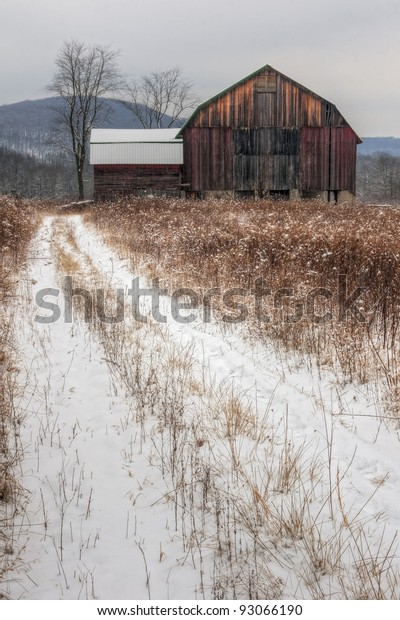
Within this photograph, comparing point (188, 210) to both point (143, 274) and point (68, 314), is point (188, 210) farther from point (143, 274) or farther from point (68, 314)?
point (68, 314)

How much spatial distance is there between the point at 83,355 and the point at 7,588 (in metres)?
3.98

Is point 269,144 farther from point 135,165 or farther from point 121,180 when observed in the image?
point 121,180

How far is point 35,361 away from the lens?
630 centimetres

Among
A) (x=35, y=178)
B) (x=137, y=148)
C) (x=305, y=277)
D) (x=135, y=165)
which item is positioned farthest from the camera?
(x=35, y=178)

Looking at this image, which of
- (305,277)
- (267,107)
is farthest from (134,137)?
(305,277)

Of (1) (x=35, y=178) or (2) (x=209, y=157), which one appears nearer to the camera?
(2) (x=209, y=157)

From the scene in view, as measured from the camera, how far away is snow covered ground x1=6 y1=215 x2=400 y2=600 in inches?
112

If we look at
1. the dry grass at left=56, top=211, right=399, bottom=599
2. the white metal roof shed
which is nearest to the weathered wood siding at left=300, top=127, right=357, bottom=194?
the white metal roof shed

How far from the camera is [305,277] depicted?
8570mm

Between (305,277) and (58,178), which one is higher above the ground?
(58,178)

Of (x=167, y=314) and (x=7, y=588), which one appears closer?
(x=7, y=588)

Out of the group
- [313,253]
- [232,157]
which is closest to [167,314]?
[313,253]

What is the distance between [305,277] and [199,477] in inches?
213
